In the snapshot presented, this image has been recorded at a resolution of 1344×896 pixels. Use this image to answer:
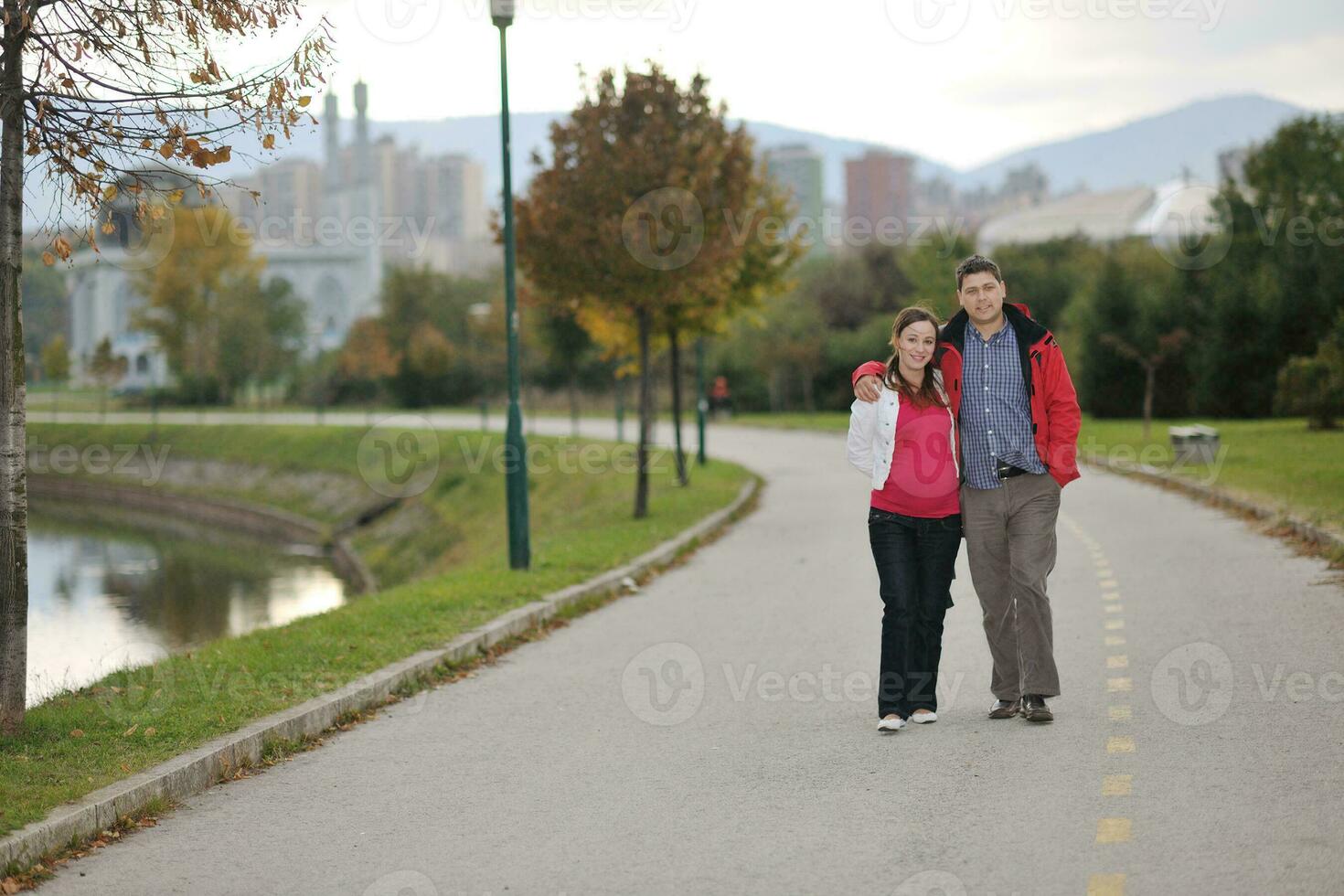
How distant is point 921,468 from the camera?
7.33 metres

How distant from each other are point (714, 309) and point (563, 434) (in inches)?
784

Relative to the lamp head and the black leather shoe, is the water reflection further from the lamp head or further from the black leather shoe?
the black leather shoe

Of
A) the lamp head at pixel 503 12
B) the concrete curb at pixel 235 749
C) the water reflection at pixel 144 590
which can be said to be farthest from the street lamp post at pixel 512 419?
the water reflection at pixel 144 590

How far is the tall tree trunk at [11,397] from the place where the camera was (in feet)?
23.9

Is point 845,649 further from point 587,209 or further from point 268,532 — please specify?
point 268,532

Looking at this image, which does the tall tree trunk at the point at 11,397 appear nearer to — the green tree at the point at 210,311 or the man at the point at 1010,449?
the man at the point at 1010,449

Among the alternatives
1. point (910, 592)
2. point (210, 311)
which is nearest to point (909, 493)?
point (910, 592)

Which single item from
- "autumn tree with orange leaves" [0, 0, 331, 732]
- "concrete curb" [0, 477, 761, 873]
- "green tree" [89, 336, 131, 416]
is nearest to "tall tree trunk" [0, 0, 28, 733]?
"autumn tree with orange leaves" [0, 0, 331, 732]

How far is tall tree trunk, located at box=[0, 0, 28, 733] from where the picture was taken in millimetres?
7285

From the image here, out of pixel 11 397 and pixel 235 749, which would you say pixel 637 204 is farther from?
pixel 235 749

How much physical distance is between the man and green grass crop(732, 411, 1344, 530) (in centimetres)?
856

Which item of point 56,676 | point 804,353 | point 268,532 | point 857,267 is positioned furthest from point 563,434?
point 857,267

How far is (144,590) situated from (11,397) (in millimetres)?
21753

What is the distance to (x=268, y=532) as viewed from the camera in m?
42.5
